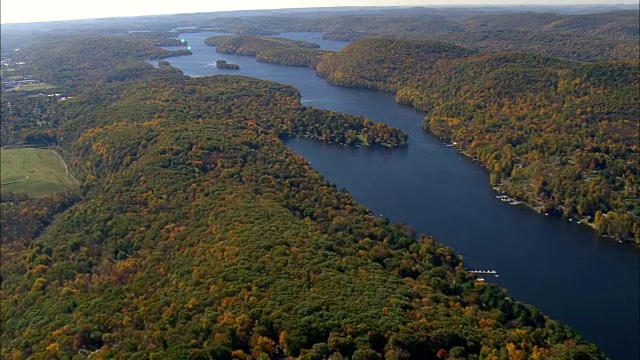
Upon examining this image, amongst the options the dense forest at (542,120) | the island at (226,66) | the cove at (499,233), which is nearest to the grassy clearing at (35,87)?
the island at (226,66)

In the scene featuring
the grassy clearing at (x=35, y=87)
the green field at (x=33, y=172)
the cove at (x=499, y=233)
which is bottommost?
the cove at (x=499, y=233)

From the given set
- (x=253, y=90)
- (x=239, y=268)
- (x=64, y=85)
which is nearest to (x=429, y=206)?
(x=239, y=268)

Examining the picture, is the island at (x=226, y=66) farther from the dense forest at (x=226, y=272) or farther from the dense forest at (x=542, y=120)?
the dense forest at (x=226, y=272)

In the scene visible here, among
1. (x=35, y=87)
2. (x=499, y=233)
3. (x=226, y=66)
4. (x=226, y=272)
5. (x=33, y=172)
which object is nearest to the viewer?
(x=226, y=272)

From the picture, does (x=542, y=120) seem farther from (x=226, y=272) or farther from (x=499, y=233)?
(x=226, y=272)

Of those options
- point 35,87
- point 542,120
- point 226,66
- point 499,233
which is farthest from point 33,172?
point 226,66

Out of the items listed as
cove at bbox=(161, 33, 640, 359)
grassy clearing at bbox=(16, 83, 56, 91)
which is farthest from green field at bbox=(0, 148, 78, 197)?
grassy clearing at bbox=(16, 83, 56, 91)

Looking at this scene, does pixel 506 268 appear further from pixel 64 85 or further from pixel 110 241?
pixel 64 85
